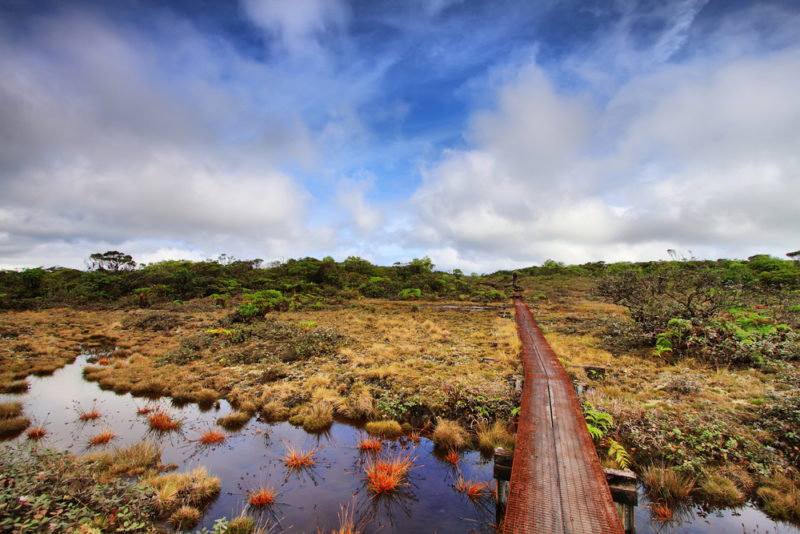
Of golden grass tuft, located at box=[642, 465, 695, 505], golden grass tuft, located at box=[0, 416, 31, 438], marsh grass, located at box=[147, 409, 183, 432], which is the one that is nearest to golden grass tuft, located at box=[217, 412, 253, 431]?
marsh grass, located at box=[147, 409, 183, 432]

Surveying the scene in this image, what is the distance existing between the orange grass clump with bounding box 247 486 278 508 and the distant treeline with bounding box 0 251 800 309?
20831 mm

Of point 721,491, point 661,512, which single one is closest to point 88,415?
point 661,512

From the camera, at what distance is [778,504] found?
4.97m

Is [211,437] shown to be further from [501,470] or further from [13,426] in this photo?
[501,470]

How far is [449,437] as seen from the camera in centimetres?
747

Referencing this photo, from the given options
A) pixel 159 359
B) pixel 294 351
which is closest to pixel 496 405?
pixel 294 351

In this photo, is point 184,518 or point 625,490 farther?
point 184,518

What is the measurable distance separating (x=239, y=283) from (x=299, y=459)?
32275 millimetres

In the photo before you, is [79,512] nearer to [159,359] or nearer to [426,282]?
[159,359]

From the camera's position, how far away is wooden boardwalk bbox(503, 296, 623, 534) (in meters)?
3.95

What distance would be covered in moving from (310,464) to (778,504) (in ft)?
26.7

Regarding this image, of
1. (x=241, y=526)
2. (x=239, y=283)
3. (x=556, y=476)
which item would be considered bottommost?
(x=241, y=526)

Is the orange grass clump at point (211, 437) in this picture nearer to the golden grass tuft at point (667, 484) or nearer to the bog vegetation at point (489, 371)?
the bog vegetation at point (489, 371)

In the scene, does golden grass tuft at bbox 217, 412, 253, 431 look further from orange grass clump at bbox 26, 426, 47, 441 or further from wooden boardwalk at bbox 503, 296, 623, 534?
wooden boardwalk at bbox 503, 296, 623, 534
